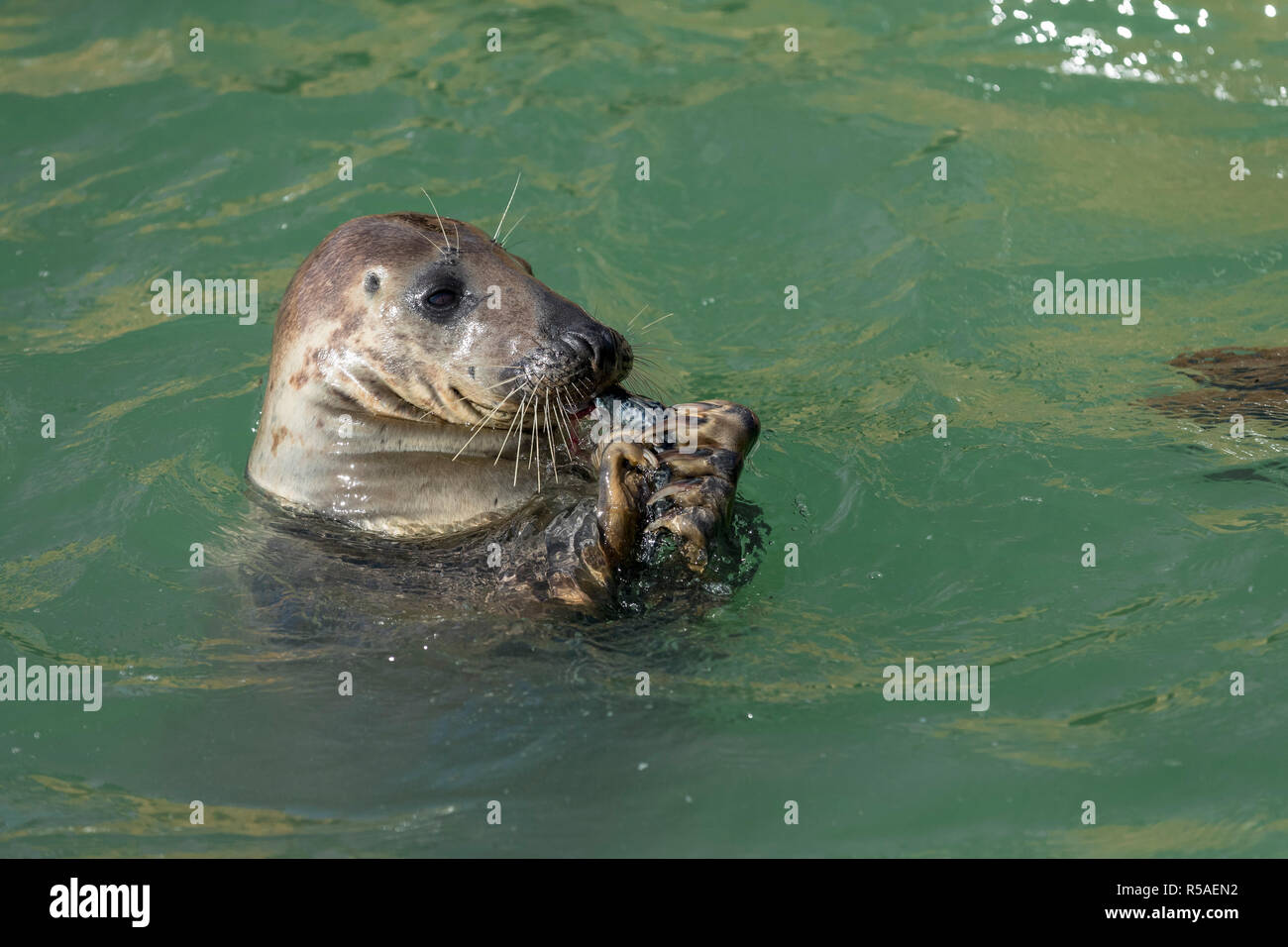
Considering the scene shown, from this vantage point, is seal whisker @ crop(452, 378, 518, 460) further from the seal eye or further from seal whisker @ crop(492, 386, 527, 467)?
the seal eye

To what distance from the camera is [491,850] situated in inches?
174

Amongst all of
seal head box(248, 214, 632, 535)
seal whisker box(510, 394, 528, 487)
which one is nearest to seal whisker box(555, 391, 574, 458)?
seal head box(248, 214, 632, 535)

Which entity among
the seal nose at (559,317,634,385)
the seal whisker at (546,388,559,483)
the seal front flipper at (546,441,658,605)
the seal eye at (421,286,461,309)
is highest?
the seal eye at (421,286,461,309)

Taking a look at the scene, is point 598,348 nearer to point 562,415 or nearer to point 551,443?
point 562,415

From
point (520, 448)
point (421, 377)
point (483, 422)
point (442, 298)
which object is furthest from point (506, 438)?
point (442, 298)

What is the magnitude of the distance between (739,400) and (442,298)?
2.26 m

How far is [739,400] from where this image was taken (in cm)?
711

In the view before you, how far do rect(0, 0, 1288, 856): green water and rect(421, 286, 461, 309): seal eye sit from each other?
1.07 metres

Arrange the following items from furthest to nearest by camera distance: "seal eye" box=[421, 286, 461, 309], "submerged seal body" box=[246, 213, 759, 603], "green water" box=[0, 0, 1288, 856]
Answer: "seal eye" box=[421, 286, 461, 309], "submerged seal body" box=[246, 213, 759, 603], "green water" box=[0, 0, 1288, 856]

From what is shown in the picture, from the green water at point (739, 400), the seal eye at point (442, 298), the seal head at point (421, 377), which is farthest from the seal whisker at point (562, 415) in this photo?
the green water at point (739, 400)

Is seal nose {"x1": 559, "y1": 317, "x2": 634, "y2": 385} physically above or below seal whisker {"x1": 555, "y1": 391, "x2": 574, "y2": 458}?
above

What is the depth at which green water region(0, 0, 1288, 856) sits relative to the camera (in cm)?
463

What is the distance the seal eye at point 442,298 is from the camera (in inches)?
205

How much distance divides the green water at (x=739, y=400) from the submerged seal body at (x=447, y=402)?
0.44m
